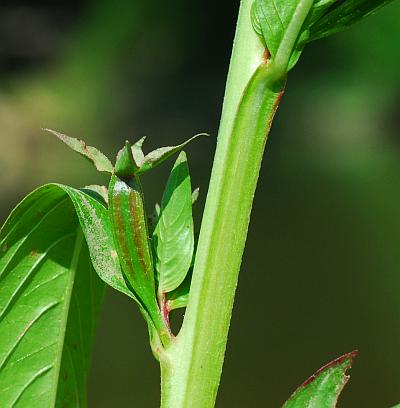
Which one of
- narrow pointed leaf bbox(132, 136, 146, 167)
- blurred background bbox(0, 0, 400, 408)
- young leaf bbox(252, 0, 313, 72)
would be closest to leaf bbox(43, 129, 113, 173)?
narrow pointed leaf bbox(132, 136, 146, 167)

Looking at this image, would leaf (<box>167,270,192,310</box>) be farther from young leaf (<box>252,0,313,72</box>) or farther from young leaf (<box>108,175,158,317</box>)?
young leaf (<box>252,0,313,72</box>)

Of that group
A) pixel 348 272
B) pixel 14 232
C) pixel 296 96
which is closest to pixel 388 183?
pixel 348 272

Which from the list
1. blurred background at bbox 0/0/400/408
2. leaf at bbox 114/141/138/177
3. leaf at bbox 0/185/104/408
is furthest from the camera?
blurred background at bbox 0/0/400/408

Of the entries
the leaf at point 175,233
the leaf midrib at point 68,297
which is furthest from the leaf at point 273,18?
the leaf midrib at point 68,297

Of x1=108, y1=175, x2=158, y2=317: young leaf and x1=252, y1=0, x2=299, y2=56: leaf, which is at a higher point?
x1=252, y1=0, x2=299, y2=56: leaf

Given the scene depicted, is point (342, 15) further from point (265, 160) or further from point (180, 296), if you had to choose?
point (265, 160)

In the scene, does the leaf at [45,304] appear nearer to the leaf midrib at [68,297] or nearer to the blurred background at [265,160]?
the leaf midrib at [68,297]
